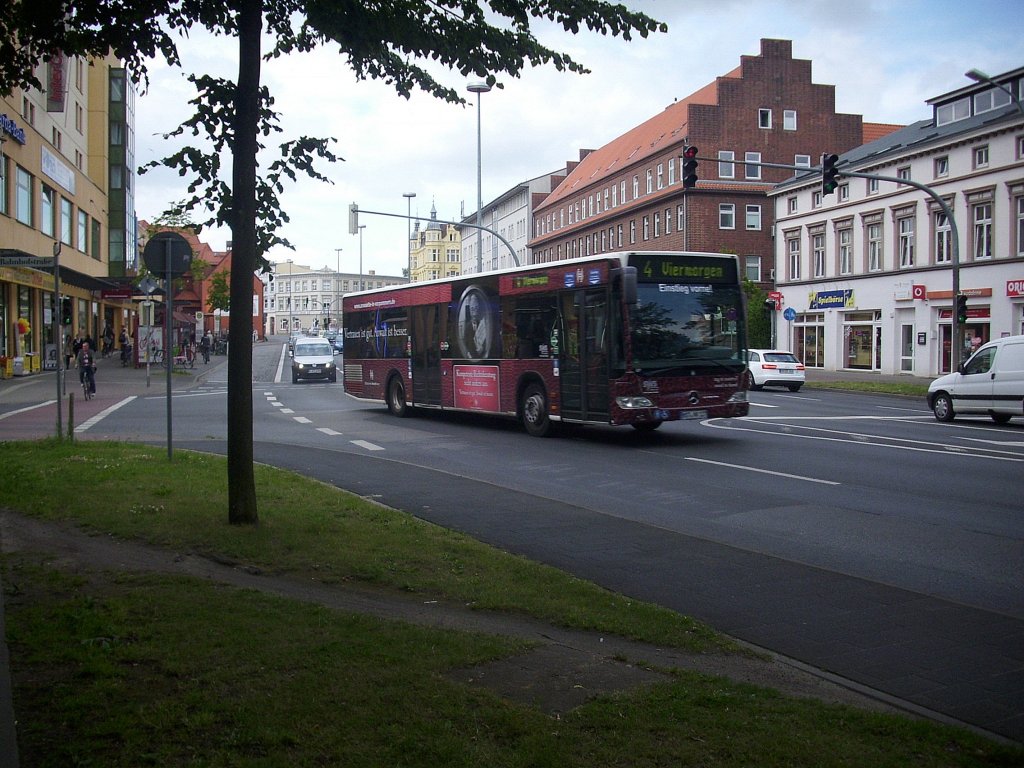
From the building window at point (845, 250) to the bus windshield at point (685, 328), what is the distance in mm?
37004

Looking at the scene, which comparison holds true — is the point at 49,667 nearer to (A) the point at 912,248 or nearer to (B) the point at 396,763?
(B) the point at 396,763

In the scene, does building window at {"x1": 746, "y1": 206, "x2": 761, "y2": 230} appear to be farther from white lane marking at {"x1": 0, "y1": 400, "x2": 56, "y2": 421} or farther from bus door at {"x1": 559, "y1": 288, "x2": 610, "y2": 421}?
bus door at {"x1": 559, "y1": 288, "x2": 610, "y2": 421}

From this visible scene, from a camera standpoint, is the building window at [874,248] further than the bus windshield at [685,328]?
Yes

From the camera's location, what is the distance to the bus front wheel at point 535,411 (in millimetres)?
18016

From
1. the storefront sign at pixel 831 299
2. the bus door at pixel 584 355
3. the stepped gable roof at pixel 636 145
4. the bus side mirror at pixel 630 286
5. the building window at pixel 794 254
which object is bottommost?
the bus door at pixel 584 355

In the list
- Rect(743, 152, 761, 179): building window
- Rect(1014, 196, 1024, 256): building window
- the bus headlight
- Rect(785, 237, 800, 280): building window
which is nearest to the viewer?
the bus headlight

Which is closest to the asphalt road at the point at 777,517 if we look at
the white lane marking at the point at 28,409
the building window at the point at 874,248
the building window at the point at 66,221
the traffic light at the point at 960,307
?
the white lane marking at the point at 28,409

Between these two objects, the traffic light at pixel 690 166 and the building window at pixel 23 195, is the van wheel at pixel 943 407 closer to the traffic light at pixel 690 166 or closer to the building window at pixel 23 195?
the traffic light at pixel 690 166

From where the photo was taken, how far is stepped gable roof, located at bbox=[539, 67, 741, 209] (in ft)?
221

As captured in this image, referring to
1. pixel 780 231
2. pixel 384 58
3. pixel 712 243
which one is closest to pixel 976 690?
pixel 384 58

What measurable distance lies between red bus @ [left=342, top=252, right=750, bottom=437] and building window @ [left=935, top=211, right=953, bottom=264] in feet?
100

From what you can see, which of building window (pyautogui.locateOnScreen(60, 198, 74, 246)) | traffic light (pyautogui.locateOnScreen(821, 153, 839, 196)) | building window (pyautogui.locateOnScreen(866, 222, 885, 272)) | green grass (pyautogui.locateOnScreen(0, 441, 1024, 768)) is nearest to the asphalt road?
green grass (pyautogui.locateOnScreen(0, 441, 1024, 768))

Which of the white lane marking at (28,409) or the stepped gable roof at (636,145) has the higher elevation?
the stepped gable roof at (636,145)

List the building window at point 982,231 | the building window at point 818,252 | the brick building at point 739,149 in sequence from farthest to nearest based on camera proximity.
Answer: the brick building at point 739,149, the building window at point 818,252, the building window at point 982,231
